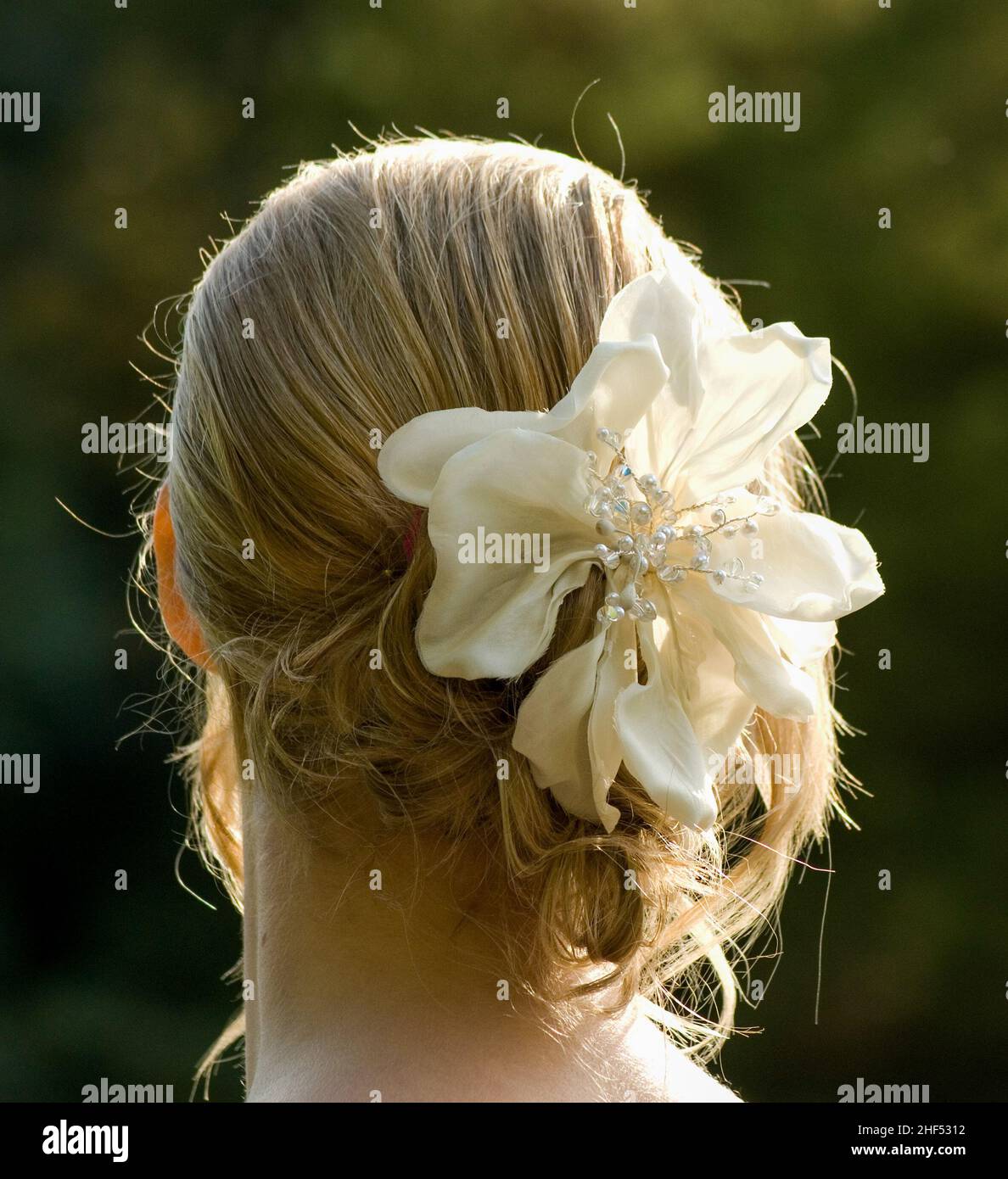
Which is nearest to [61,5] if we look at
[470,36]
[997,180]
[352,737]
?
[470,36]

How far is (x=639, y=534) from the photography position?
67.6 inches

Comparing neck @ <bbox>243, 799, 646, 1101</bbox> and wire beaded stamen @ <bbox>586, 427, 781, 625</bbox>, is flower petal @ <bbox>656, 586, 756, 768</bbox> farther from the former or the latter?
neck @ <bbox>243, 799, 646, 1101</bbox>

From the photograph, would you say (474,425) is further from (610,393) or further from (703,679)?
(703,679)

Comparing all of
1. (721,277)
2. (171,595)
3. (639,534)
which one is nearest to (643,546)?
(639,534)

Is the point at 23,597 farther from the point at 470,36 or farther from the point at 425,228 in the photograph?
the point at 425,228

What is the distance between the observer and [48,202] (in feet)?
24.5

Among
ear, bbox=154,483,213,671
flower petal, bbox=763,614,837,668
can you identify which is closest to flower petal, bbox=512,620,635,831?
flower petal, bbox=763,614,837,668

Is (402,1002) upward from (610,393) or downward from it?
downward

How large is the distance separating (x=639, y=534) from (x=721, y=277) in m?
5.73

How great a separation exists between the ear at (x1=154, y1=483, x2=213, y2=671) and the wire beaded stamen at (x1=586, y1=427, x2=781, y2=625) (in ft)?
2.47

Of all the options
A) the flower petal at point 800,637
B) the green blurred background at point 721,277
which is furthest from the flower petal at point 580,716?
the green blurred background at point 721,277

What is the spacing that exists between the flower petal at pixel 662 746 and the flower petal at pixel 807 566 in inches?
5.8

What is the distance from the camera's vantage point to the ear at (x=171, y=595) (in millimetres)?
2127

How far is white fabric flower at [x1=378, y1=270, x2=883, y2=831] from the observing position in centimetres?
165
